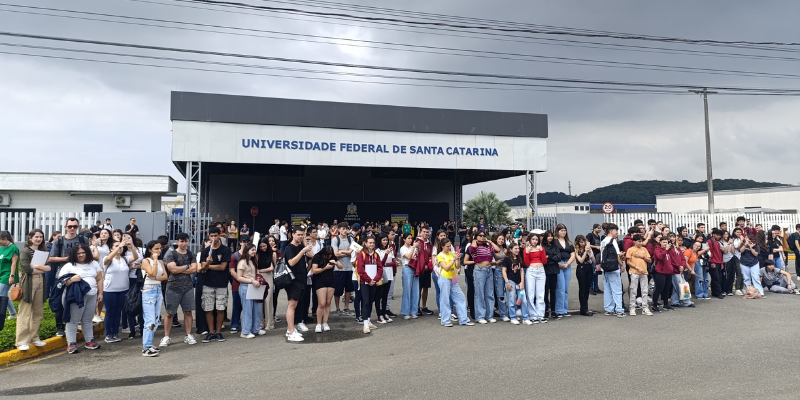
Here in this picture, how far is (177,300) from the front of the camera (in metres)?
7.65

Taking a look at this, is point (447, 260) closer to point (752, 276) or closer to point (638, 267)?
point (638, 267)

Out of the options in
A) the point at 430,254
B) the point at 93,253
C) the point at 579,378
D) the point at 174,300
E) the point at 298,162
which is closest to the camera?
the point at 579,378

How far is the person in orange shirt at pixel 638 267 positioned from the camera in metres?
9.68

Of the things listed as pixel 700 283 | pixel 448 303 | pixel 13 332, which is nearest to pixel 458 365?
pixel 448 303

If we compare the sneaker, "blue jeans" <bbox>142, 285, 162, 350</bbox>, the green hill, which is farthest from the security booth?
the green hill

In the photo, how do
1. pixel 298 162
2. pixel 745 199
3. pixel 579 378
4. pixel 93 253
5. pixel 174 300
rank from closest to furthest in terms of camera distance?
pixel 579 378
pixel 174 300
pixel 93 253
pixel 298 162
pixel 745 199

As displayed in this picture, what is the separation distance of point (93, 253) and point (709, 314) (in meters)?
10.9

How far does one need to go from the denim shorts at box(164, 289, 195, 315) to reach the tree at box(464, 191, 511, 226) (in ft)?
99.2

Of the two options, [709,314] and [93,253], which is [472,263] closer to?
[709,314]

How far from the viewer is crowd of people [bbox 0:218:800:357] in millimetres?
7422

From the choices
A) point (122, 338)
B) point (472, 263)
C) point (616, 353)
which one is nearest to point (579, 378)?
point (616, 353)

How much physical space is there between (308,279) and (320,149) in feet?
44.6

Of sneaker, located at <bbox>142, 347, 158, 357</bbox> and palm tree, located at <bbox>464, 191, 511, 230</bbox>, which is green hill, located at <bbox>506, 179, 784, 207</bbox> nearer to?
palm tree, located at <bbox>464, 191, 511, 230</bbox>

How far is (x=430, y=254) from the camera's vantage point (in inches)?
387
